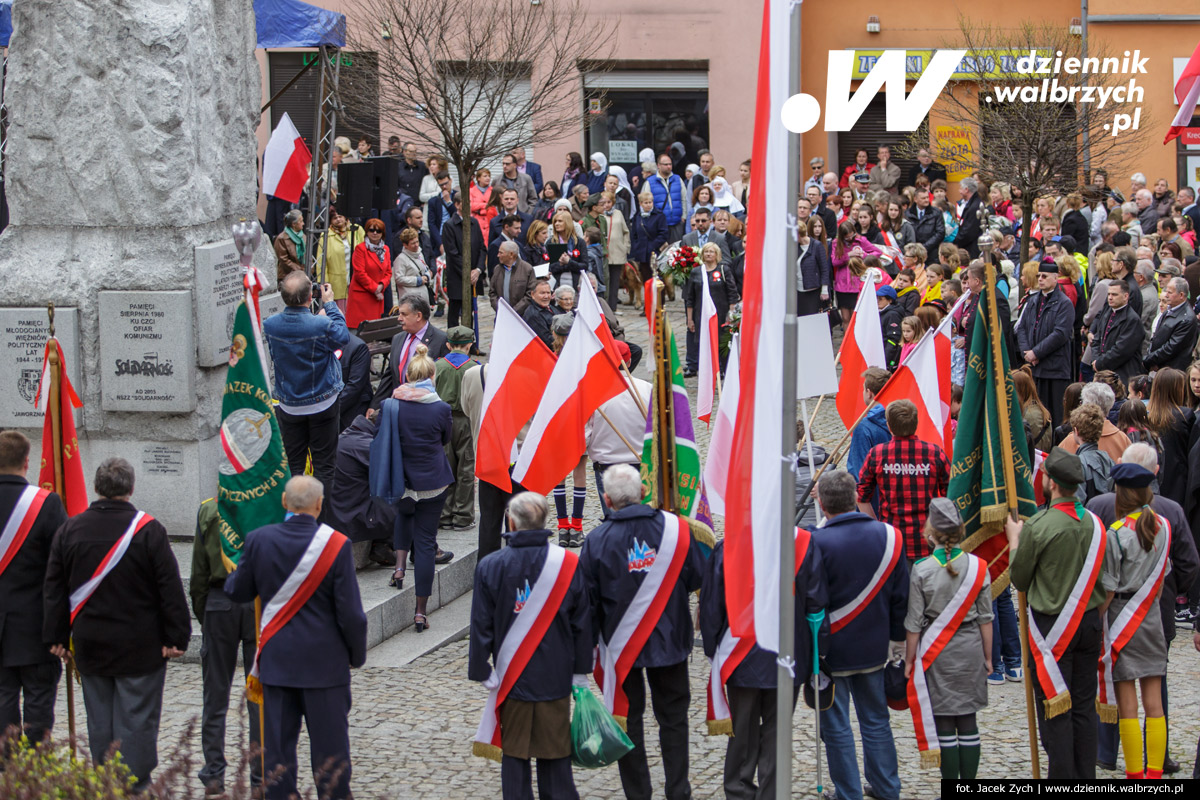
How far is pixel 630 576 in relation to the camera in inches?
275

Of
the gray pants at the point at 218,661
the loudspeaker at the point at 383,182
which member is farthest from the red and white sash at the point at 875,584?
the loudspeaker at the point at 383,182

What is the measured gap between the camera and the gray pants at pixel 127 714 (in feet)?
23.1

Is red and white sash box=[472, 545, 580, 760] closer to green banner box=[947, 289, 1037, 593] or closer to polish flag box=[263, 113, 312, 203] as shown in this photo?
green banner box=[947, 289, 1037, 593]

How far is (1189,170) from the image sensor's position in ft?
93.4

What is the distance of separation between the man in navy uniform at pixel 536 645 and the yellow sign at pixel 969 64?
52.0ft

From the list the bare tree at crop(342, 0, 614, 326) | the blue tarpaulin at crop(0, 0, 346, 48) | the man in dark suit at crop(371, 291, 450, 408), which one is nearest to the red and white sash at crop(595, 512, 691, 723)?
the man in dark suit at crop(371, 291, 450, 408)

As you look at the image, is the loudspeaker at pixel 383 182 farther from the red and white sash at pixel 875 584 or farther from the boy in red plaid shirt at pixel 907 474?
the red and white sash at pixel 875 584

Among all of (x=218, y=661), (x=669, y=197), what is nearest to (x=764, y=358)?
(x=218, y=661)

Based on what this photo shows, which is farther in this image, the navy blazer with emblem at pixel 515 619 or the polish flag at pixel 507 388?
the polish flag at pixel 507 388

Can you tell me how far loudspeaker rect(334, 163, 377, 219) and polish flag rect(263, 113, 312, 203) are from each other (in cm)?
502

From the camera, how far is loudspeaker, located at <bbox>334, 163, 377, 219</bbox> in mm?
19422

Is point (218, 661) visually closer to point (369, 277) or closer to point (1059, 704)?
point (1059, 704)

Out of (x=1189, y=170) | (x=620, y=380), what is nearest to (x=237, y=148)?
(x=620, y=380)

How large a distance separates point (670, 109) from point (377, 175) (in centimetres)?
1024
